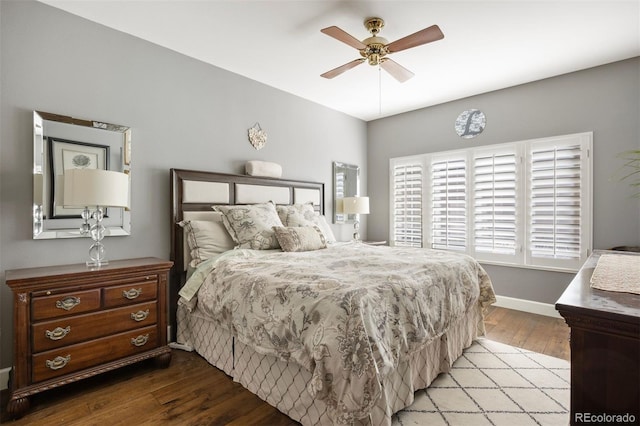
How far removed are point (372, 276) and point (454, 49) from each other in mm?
2498

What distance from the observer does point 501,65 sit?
3434 millimetres

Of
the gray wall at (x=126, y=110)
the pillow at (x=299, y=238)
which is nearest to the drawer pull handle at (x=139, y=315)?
the gray wall at (x=126, y=110)

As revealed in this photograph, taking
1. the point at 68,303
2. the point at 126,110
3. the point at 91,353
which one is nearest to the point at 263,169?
the point at 126,110

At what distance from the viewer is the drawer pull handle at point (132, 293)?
2.30m

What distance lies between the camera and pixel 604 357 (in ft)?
2.77

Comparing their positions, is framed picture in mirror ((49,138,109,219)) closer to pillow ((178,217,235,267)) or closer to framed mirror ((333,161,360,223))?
pillow ((178,217,235,267))

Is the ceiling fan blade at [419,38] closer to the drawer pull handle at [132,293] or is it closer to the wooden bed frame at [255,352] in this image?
the wooden bed frame at [255,352]

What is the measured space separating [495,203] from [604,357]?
3.64 m

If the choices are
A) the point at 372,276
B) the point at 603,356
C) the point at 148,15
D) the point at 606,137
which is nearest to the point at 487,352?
the point at 372,276

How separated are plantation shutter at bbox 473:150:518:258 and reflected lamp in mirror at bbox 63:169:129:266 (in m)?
4.08

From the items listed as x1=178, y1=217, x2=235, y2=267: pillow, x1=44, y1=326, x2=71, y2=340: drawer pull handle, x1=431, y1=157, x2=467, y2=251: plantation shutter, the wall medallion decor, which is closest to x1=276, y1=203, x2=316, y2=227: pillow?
x1=178, y1=217, x2=235, y2=267: pillow

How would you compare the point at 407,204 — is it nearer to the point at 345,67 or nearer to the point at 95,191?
the point at 345,67

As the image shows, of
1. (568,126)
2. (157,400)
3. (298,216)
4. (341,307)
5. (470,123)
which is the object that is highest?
(470,123)

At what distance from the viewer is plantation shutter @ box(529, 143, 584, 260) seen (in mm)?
3562
